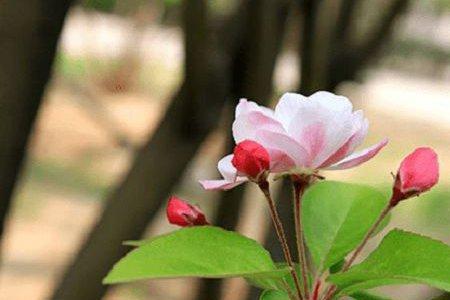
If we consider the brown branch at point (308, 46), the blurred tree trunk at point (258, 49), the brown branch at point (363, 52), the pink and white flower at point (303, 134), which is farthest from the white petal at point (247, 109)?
the brown branch at point (363, 52)

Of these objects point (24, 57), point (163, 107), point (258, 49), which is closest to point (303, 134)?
point (24, 57)

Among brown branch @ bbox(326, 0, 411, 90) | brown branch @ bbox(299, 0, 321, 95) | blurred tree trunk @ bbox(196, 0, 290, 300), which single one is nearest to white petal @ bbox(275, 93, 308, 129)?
blurred tree trunk @ bbox(196, 0, 290, 300)

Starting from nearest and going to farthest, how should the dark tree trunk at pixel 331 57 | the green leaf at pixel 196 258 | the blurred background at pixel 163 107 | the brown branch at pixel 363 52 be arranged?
the green leaf at pixel 196 258 → the blurred background at pixel 163 107 → the dark tree trunk at pixel 331 57 → the brown branch at pixel 363 52

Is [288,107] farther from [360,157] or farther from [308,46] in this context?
[308,46]

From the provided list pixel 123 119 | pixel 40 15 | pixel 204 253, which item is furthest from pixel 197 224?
pixel 123 119

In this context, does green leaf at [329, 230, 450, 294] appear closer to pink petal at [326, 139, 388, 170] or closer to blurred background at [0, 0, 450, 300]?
pink petal at [326, 139, 388, 170]

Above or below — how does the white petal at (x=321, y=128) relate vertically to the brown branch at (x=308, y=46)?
above

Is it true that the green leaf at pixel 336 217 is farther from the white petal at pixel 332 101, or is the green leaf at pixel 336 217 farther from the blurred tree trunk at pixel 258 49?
the blurred tree trunk at pixel 258 49
